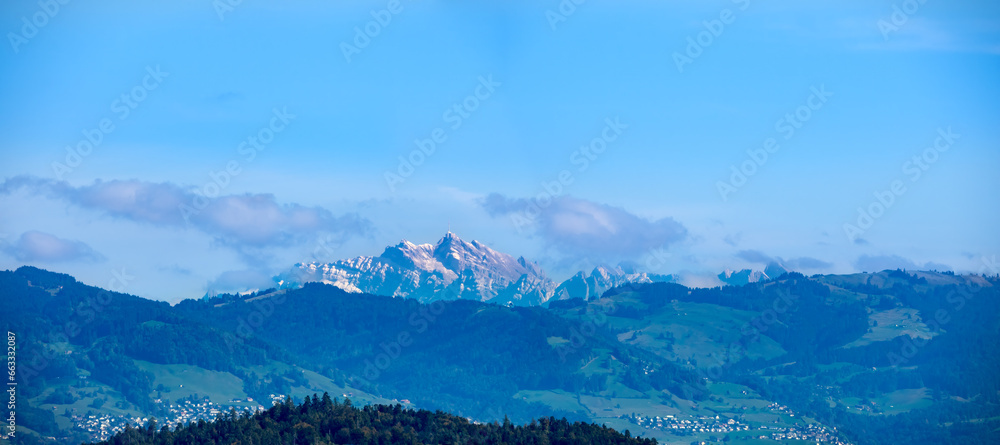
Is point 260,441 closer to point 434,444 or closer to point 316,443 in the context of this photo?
point 316,443

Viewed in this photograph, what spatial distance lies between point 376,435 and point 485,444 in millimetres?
17380

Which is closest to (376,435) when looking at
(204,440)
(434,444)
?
(434,444)

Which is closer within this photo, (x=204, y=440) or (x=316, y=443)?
(x=316, y=443)

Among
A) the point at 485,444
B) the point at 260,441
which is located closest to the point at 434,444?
the point at 485,444

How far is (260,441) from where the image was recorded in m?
194

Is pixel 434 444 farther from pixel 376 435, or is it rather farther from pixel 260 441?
pixel 260 441

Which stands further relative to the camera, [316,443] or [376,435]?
[376,435]

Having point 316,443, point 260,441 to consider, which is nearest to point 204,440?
point 260,441

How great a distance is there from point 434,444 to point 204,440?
121 ft

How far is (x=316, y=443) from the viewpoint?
611 ft

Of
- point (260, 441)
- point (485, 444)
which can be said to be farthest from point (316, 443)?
point (485, 444)

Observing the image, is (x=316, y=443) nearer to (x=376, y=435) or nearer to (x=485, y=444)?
(x=376, y=435)

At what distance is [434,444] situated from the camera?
196 metres

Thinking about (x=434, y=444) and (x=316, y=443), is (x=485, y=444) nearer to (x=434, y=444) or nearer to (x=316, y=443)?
(x=434, y=444)
